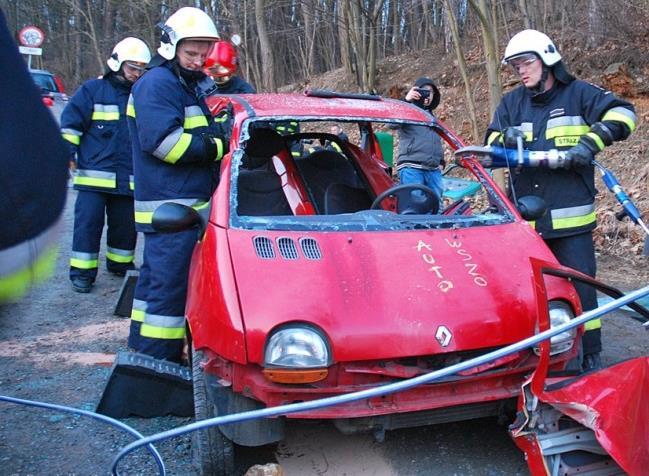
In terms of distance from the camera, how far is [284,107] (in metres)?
3.76

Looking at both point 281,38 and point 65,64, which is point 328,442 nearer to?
point 281,38

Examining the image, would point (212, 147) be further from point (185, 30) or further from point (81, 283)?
point (81, 283)

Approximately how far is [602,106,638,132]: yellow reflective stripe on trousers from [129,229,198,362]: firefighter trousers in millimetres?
2412

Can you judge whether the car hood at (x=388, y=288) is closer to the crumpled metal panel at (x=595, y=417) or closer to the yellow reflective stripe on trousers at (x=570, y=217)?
the crumpled metal panel at (x=595, y=417)

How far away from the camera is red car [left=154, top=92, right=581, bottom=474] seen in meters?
2.58

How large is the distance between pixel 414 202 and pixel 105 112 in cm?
318

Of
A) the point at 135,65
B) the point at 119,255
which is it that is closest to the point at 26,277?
the point at 135,65

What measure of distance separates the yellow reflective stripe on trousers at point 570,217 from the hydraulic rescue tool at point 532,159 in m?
0.20

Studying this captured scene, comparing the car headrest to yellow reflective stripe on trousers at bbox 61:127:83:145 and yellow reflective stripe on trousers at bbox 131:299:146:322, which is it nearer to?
yellow reflective stripe on trousers at bbox 131:299:146:322

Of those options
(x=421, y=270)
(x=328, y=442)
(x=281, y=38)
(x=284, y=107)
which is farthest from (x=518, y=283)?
(x=281, y=38)

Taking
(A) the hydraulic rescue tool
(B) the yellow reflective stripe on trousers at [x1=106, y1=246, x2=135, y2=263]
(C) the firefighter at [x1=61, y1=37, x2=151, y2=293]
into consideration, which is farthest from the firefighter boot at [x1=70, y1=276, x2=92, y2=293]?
(A) the hydraulic rescue tool

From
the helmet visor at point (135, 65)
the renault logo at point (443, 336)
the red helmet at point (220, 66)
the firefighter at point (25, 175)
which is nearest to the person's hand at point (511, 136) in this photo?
the renault logo at point (443, 336)

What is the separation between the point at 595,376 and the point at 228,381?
4.61 ft

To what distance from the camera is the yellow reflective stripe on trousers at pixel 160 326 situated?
12.2 feet
